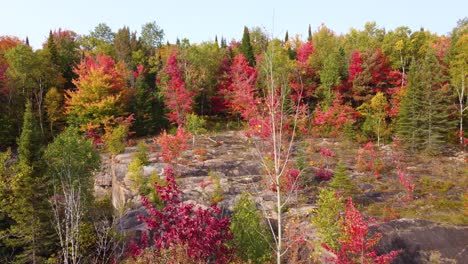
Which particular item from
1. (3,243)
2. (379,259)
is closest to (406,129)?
(379,259)

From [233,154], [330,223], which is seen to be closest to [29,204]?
[330,223]

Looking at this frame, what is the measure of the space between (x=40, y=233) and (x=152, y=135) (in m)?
24.2

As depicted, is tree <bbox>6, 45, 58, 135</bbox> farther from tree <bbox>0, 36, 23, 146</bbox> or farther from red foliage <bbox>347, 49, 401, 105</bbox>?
red foliage <bbox>347, 49, 401, 105</bbox>

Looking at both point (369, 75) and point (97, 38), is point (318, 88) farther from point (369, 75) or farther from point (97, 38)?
point (97, 38)

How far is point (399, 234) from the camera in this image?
691 inches

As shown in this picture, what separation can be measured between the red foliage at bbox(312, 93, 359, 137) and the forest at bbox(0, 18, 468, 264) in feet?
0.78

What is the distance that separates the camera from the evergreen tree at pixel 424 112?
33469 millimetres

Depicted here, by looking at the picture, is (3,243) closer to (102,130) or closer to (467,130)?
(102,130)

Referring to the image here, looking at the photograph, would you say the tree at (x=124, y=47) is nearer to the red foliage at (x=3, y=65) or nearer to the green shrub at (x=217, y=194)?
the red foliage at (x=3, y=65)

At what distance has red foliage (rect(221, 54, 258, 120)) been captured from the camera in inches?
1543

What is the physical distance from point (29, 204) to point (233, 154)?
18429 millimetres

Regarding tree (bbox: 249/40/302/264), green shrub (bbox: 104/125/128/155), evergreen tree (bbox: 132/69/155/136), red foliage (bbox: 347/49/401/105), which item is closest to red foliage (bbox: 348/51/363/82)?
red foliage (bbox: 347/49/401/105)

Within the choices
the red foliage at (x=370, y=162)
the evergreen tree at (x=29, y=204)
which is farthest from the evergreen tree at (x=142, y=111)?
the red foliage at (x=370, y=162)

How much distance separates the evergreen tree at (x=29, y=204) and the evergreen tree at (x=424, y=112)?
109ft
